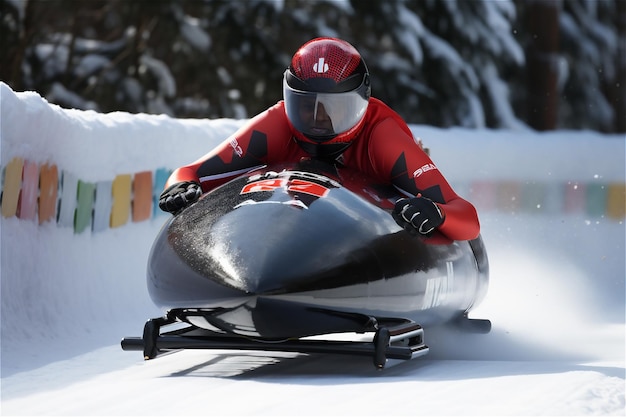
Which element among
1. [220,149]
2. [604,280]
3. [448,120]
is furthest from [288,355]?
[448,120]

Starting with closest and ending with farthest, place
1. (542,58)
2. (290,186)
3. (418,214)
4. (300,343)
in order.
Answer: (300,343) < (290,186) < (418,214) < (542,58)

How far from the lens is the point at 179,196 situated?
5066mm

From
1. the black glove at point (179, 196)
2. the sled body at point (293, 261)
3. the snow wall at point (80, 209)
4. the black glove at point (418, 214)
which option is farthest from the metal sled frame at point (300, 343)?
the snow wall at point (80, 209)

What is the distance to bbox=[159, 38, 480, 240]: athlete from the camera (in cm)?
519

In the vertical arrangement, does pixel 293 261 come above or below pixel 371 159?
below

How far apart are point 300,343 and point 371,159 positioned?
3.86ft

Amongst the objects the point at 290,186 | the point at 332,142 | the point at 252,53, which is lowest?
the point at 290,186

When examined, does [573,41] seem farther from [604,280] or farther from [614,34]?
[604,280]

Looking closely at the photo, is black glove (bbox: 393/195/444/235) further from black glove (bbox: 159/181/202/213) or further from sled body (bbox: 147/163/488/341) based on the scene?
black glove (bbox: 159/181/202/213)

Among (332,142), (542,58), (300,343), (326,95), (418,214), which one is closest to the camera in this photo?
(300,343)

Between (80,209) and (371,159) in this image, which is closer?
(371,159)

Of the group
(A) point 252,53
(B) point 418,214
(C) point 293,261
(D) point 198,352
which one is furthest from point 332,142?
(A) point 252,53

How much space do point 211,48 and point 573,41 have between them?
905cm

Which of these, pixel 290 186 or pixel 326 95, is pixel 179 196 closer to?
pixel 290 186
